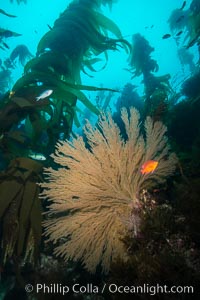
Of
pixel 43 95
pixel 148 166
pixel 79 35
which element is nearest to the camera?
pixel 148 166

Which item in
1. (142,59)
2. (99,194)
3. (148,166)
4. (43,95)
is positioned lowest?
(99,194)

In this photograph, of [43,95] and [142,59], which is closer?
[43,95]

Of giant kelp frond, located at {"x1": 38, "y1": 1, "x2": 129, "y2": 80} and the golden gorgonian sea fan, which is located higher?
giant kelp frond, located at {"x1": 38, "y1": 1, "x2": 129, "y2": 80}

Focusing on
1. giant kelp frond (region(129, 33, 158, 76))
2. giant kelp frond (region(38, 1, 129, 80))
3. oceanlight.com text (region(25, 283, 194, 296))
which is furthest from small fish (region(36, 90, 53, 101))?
giant kelp frond (region(129, 33, 158, 76))

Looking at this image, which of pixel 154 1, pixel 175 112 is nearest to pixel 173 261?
pixel 175 112

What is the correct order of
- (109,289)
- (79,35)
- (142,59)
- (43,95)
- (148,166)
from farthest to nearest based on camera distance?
(142,59) → (79,35) → (43,95) → (148,166) → (109,289)

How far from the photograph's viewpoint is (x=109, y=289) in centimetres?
234

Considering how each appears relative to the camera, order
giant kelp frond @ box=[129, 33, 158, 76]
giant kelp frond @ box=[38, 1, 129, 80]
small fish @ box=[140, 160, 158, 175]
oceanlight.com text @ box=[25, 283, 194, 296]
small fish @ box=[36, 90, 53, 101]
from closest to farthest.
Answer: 1. oceanlight.com text @ box=[25, 283, 194, 296]
2. small fish @ box=[140, 160, 158, 175]
3. small fish @ box=[36, 90, 53, 101]
4. giant kelp frond @ box=[38, 1, 129, 80]
5. giant kelp frond @ box=[129, 33, 158, 76]

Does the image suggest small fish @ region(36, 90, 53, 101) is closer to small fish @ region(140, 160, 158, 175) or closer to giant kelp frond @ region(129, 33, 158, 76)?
small fish @ region(140, 160, 158, 175)

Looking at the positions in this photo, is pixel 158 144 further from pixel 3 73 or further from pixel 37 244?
pixel 3 73

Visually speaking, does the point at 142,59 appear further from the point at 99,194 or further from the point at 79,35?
the point at 99,194

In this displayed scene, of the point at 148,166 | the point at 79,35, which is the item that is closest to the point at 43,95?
the point at 148,166

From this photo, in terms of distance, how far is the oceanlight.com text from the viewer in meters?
Result: 1.86

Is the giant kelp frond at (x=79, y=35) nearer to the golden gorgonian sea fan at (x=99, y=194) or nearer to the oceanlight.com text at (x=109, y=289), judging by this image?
the golden gorgonian sea fan at (x=99, y=194)
